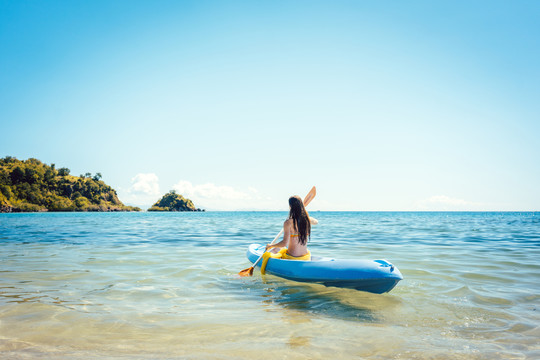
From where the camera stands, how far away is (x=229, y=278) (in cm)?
705

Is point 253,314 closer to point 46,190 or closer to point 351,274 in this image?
point 351,274

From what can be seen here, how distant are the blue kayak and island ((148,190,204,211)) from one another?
154131 millimetres

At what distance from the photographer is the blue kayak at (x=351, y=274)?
17.1ft

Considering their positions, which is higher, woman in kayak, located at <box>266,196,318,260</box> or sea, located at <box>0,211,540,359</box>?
woman in kayak, located at <box>266,196,318,260</box>

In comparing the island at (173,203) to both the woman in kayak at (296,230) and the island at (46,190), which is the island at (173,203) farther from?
the woman in kayak at (296,230)

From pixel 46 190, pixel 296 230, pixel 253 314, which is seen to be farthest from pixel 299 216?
pixel 46 190

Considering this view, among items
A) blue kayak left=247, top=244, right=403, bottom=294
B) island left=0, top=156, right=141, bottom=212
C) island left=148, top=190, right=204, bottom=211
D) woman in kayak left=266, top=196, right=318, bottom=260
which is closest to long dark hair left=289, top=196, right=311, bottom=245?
woman in kayak left=266, top=196, right=318, bottom=260

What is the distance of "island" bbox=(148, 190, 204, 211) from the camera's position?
154875 mm

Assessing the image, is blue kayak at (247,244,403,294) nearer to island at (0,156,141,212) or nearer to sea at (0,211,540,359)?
sea at (0,211,540,359)

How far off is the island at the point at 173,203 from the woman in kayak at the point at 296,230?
504 ft

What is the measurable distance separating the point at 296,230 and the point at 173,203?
6118 inches

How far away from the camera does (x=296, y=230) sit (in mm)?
6426

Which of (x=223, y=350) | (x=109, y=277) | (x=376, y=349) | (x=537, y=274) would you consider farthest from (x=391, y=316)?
(x=109, y=277)

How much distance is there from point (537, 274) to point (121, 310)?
826 cm
